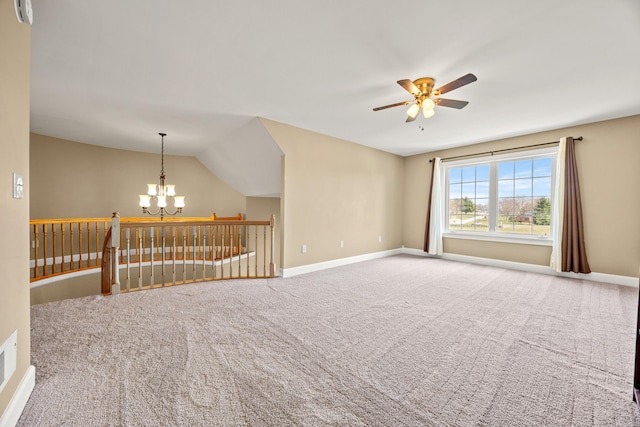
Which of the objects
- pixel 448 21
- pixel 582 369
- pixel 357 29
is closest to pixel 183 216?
pixel 357 29

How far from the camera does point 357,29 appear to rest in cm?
188

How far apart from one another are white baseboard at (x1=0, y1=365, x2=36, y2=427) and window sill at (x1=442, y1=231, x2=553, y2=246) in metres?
6.00

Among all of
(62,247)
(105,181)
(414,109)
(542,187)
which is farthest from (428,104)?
(105,181)

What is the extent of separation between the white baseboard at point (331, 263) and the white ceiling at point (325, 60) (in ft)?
7.62

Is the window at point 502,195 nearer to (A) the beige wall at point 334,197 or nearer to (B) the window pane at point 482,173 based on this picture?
(B) the window pane at point 482,173

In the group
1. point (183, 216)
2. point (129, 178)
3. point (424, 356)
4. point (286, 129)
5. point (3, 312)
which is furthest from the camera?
point (183, 216)

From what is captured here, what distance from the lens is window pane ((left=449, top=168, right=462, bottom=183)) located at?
548 centimetres

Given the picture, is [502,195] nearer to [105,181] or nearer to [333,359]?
[333,359]

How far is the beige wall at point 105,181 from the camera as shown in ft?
15.8

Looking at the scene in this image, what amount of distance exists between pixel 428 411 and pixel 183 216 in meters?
6.48

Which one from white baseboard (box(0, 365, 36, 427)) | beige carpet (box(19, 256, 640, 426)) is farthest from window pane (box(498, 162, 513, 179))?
white baseboard (box(0, 365, 36, 427))

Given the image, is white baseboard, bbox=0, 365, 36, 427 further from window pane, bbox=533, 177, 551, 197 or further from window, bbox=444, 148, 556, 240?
window pane, bbox=533, 177, 551, 197

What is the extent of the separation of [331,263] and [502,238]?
3243 mm

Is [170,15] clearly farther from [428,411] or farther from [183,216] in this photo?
[183,216]
